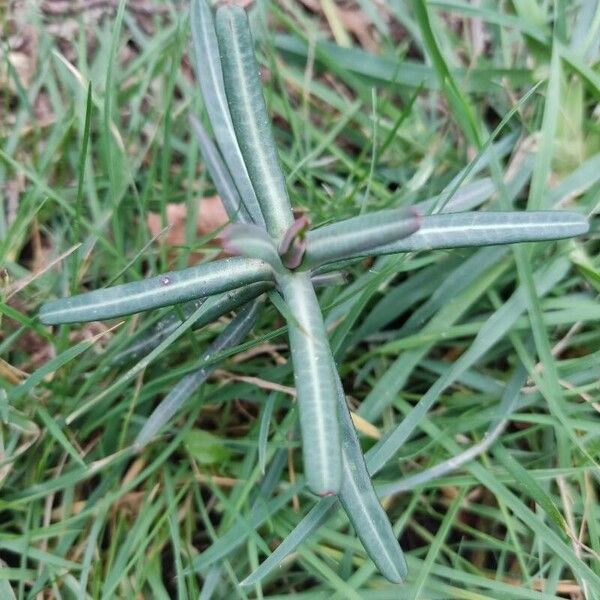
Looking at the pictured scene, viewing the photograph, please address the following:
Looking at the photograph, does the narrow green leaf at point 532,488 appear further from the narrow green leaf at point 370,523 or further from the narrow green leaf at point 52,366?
the narrow green leaf at point 52,366

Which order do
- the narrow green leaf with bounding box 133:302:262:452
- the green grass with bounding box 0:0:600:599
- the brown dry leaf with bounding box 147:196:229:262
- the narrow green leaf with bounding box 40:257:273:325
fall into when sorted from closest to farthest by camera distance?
1. the narrow green leaf with bounding box 40:257:273:325
2. the narrow green leaf with bounding box 133:302:262:452
3. the green grass with bounding box 0:0:600:599
4. the brown dry leaf with bounding box 147:196:229:262

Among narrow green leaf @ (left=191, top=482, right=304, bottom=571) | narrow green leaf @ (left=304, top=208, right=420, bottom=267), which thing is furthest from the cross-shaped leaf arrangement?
narrow green leaf @ (left=191, top=482, right=304, bottom=571)

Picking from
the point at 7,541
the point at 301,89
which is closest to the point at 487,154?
the point at 301,89

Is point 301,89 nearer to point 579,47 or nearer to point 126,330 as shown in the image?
point 579,47

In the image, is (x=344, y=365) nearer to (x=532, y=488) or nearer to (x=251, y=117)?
(x=532, y=488)

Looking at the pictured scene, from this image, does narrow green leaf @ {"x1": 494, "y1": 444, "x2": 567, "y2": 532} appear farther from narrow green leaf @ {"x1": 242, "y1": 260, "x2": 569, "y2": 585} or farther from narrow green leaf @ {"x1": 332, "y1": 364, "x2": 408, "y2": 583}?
narrow green leaf @ {"x1": 332, "y1": 364, "x2": 408, "y2": 583}

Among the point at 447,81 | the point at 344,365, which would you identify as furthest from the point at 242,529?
the point at 447,81
